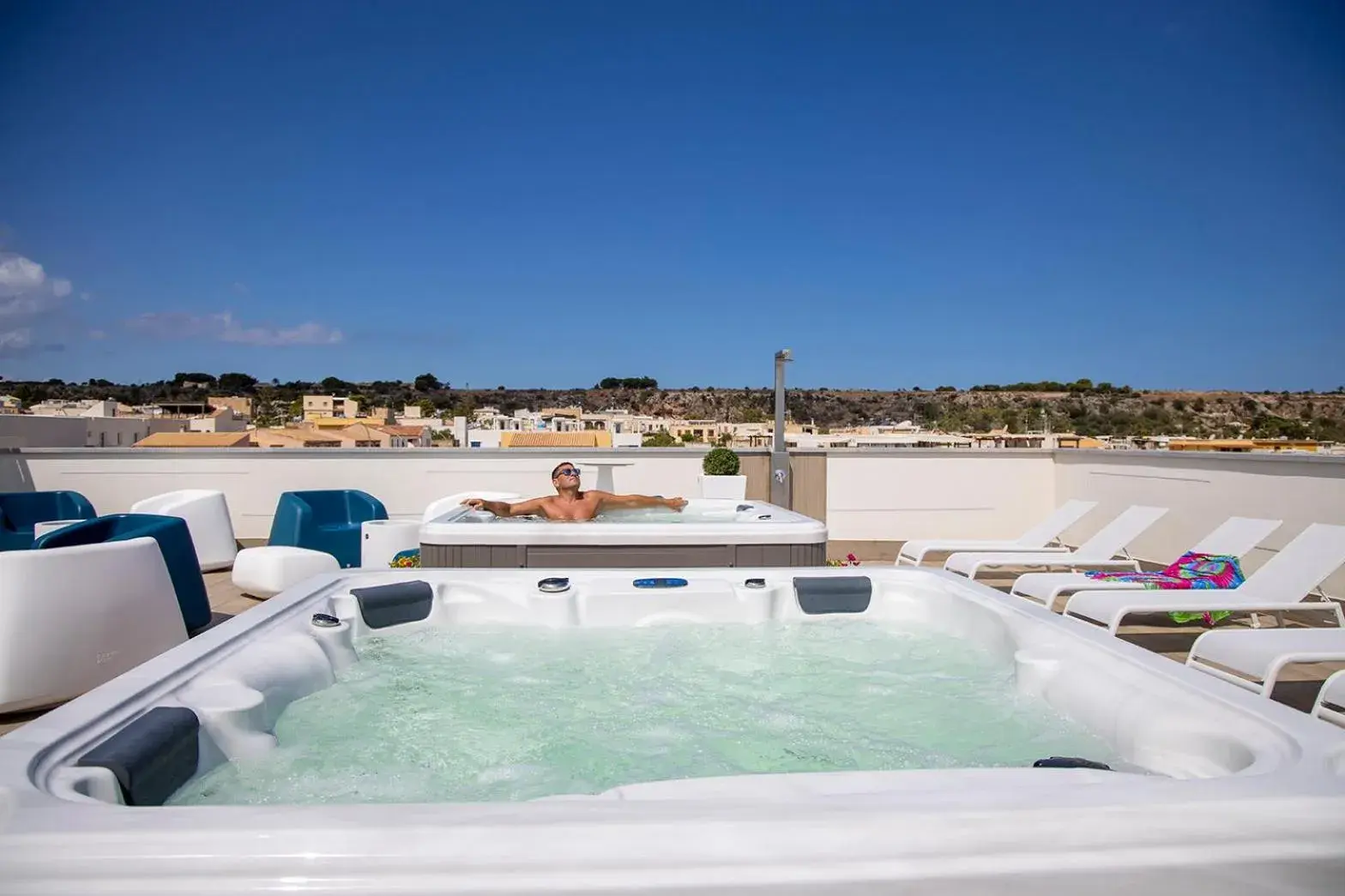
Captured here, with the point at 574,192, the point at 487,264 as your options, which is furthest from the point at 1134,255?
the point at 487,264

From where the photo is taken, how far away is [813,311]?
23.7 meters

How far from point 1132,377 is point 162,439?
23.1 metres

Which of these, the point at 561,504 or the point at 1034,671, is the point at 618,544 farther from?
the point at 1034,671

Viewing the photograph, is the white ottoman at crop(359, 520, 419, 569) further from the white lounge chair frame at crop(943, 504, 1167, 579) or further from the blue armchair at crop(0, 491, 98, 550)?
the white lounge chair frame at crop(943, 504, 1167, 579)

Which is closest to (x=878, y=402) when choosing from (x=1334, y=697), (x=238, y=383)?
(x=238, y=383)

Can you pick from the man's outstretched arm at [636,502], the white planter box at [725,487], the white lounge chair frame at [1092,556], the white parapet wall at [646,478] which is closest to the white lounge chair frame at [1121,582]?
the white lounge chair frame at [1092,556]

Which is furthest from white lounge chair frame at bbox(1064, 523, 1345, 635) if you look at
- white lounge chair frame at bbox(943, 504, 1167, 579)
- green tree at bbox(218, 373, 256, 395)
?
green tree at bbox(218, 373, 256, 395)

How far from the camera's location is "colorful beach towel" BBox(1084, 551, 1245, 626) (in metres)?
3.62

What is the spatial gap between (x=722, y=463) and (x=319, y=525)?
291cm

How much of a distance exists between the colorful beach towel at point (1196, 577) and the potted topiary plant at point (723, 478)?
2.46m

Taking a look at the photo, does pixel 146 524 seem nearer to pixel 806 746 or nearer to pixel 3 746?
pixel 3 746

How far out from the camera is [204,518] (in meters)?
5.12

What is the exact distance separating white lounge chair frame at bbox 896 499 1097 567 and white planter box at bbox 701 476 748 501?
1.22 m

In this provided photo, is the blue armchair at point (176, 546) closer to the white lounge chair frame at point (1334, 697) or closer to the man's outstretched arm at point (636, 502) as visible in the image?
the man's outstretched arm at point (636, 502)
